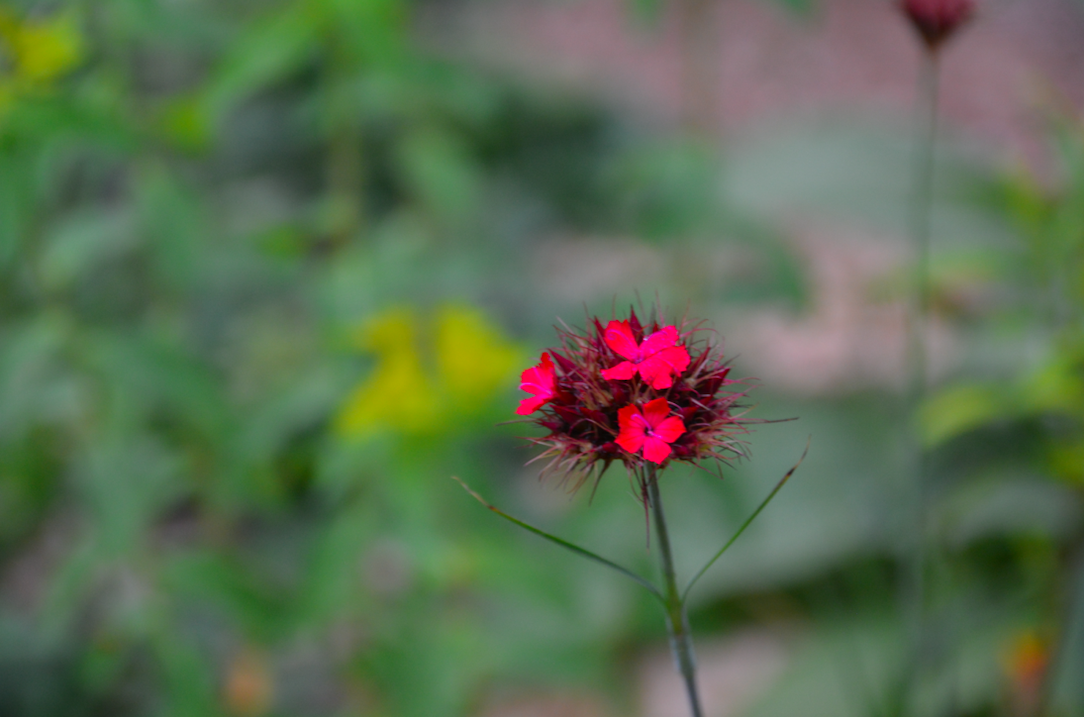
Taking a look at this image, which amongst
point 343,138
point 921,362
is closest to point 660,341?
point 921,362

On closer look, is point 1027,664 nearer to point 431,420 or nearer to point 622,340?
point 431,420

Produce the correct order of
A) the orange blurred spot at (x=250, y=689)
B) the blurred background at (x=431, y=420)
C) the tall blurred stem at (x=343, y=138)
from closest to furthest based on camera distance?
the blurred background at (x=431, y=420)
the tall blurred stem at (x=343, y=138)
the orange blurred spot at (x=250, y=689)

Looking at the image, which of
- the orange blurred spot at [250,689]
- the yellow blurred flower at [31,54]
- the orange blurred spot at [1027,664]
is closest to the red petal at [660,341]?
the yellow blurred flower at [31,54]

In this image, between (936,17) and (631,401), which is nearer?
(631,401)

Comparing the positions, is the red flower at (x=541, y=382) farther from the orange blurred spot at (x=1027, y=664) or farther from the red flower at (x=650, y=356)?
the orange blurred spot at (x=1027, y=664)

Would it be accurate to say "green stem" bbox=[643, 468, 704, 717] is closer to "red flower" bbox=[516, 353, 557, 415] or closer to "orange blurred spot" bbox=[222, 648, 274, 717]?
"red flower" bbox=[516, 353, 557, 415]

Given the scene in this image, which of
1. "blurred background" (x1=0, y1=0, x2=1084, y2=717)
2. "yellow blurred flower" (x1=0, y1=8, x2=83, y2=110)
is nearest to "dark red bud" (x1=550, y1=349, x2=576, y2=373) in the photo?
"blurred background" (x1=0, y1=0, x2=1084, y2=717)
